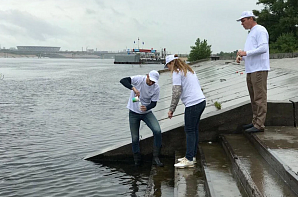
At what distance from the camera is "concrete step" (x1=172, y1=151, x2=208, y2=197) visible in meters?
5.74

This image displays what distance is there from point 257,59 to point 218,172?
222cm

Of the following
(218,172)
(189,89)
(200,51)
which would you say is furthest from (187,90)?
(200,51)

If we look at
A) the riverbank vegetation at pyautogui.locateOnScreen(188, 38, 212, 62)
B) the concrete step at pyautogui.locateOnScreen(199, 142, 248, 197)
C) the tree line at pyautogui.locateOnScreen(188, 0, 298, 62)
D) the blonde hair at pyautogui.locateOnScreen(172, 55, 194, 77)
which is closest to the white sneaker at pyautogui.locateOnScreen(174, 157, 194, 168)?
the concrete step at pyautogui.locateOnScreen(199, 142, 248, 197)

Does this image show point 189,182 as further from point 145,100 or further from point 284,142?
point 145,100

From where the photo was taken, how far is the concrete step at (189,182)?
5738 mm

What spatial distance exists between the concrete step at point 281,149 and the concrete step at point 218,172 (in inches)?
21.2

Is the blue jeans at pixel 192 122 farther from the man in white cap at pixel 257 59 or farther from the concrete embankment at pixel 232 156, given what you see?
the man in white cap at pixel 257 59

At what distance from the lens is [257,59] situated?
7207 millimetres

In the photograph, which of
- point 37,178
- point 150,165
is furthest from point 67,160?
point 150,165

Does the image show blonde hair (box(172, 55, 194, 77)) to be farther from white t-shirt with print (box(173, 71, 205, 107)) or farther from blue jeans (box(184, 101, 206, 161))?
blue jeans (box(184, 101, 206, 161))

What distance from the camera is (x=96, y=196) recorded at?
684cm

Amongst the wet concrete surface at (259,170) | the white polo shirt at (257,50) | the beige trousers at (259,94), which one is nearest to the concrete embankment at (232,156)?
the wet concrete surface at (259,170)

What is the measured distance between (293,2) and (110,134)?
60194mm

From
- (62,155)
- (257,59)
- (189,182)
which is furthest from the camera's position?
(62,155)
